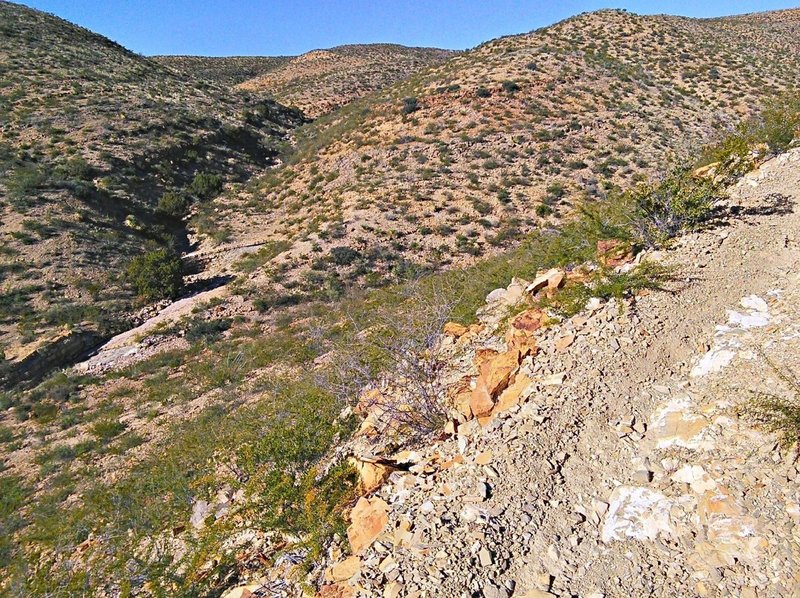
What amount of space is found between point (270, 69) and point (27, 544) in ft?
217

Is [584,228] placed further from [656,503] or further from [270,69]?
[270,69]

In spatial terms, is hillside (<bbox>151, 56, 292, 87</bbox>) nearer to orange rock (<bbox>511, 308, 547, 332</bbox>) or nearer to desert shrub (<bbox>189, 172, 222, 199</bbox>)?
desert shrub (<bbox>189, 172, 222, 199</bbox>)

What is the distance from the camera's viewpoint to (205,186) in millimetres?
24469

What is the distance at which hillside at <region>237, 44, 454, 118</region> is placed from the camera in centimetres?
4447

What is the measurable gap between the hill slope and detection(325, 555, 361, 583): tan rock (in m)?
11.3

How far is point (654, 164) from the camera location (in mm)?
18906

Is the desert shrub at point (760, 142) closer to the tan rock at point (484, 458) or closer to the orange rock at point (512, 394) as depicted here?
the orange rock at point (512, 394)

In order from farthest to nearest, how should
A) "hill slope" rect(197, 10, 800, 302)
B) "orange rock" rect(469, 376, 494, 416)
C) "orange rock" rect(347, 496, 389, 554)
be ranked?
"hill slope" rect(197, 10, 800, 302) → "orange rock" rect(469, 376, 494, 416) → "orange rock" rect(347, 496, 389, 554)

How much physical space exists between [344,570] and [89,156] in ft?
86.1

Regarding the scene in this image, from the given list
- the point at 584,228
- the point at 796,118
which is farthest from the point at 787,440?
the point at 796,118

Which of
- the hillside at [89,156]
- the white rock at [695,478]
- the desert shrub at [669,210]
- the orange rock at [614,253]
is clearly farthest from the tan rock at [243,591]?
the hillside at [89,156]

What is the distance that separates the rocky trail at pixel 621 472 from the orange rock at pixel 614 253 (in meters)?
0.71

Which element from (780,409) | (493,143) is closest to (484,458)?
(780,409)

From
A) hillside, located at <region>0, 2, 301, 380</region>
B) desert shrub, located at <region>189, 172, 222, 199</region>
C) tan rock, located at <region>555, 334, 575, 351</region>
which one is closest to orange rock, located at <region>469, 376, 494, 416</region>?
tan rock, located at <region>555, 334, 575, 351</region>
